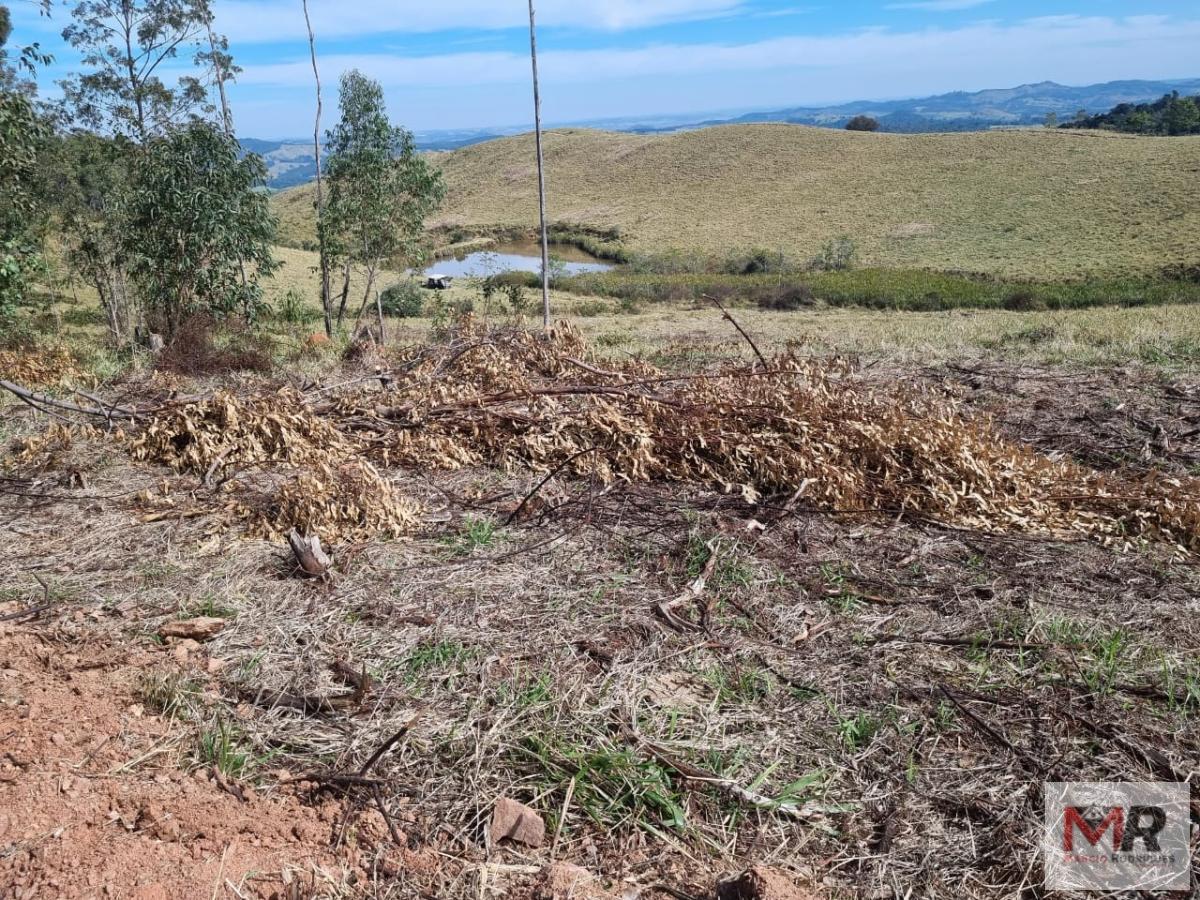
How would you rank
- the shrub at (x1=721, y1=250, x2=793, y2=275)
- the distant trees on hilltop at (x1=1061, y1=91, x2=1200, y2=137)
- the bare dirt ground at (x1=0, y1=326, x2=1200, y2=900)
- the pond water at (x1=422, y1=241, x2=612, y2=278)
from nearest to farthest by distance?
the bare dirt ground at (x1=0, y1=326, x2=1200, y2=900)
the shrub at (x1=721, y1=250, x2=793, y2=275)
the pond water at (x1=422, y1=241, x2=612, y2=278)
the distant trees on hilltop at (x1=1061, y1=91, x2=1200, y2=137)

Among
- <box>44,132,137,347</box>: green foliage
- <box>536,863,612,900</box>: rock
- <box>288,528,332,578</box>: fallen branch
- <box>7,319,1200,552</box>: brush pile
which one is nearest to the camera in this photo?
<box>536,863,612,900</box>: rock

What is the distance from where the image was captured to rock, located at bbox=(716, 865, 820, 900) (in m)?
2.01

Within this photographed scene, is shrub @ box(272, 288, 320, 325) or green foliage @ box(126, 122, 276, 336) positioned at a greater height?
green foliage @ box(126, 122, 276, 336)

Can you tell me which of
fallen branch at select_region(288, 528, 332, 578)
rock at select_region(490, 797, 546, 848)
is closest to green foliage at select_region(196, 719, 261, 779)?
rock at select_region(490, 797, 546, 848)

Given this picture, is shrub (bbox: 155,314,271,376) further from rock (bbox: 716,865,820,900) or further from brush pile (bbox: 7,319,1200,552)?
rock (bbox: 716,865,820,900)

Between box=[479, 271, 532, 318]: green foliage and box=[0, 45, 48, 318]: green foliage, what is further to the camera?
box=[479, 271, 532, 318]: green foliage

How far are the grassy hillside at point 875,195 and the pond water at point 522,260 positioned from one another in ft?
10.6

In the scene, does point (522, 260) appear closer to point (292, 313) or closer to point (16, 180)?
point (292, 313)

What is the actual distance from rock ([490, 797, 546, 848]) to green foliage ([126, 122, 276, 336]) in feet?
32.6

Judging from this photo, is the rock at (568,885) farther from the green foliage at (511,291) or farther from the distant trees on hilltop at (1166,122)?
the distant trees on hilltop at (1166,122)

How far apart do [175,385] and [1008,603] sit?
665cm

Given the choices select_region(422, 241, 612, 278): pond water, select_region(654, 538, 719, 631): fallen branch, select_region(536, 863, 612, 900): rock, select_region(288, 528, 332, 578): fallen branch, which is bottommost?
select_region(536, 863, 612, 900): rock

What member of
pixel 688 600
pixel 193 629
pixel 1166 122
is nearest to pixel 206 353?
pixel 193 629

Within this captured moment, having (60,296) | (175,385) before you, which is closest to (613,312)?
(60,296)
